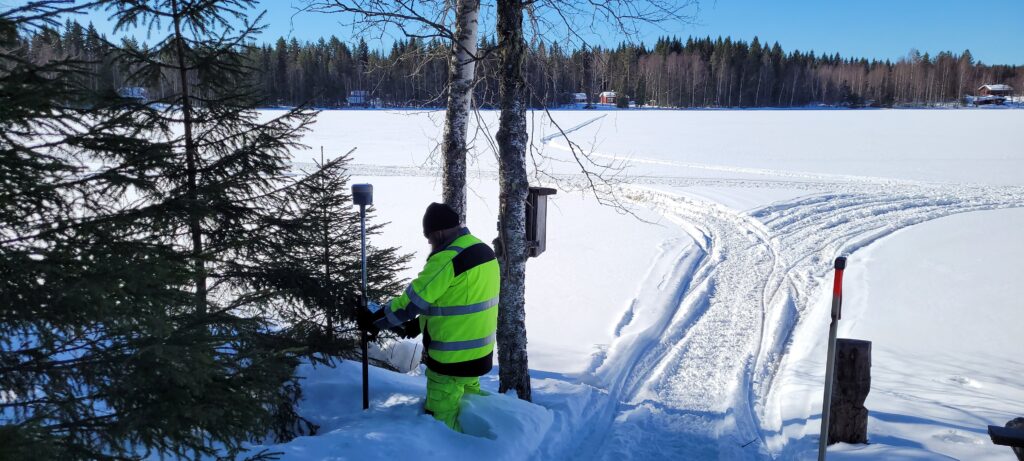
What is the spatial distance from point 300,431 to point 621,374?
3946mm

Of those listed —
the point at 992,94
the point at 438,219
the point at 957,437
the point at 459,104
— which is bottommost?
the point at 957,437

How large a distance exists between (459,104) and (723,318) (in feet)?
17.4

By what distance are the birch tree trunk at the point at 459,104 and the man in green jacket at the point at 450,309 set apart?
2.71m

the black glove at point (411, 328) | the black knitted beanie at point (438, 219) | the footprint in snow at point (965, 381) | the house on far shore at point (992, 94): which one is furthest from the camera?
the house on far shore at point (992, 94)

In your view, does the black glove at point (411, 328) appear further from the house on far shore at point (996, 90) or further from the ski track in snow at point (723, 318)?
the house on far shore at point (996, 90)

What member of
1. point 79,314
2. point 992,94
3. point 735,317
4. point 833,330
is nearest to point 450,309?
point 79,314

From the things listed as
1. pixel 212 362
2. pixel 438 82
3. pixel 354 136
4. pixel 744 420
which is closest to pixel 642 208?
pixel 438 82

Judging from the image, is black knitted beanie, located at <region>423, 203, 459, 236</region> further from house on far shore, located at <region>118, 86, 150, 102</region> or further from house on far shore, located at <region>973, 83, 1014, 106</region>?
house on far shore, located at <region>973, 83, 1014, 106</region>

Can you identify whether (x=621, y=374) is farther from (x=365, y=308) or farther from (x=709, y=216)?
(x=709, y=216)

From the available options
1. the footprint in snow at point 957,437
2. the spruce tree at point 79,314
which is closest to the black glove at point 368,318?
the spruce tree at point 79,314

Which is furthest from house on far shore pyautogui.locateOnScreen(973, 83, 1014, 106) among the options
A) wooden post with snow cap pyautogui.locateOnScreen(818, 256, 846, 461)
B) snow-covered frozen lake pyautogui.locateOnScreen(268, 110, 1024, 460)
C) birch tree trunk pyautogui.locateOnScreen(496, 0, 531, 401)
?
wooden post with snow cap pyautogui.locateOnScreen(818, 256, 846, 461)

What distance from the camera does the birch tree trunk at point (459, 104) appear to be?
6922mm

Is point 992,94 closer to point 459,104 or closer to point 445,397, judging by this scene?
point 459,104

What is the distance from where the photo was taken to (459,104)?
704cm
